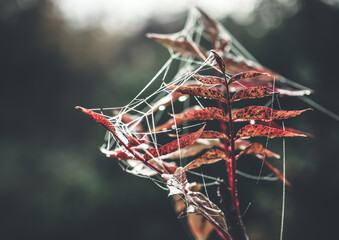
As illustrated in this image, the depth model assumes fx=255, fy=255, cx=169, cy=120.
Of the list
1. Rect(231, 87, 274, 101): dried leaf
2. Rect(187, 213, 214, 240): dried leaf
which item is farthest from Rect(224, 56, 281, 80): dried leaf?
Rect(187, 213, 214, 240): dried leaf

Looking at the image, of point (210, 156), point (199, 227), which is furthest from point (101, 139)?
point (210, 156)

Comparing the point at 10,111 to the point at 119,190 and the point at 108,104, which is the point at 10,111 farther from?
the point at 119,190

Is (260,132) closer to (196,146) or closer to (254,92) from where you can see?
(254,92)

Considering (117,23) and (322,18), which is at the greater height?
(117,23)

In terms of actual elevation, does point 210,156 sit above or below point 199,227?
above

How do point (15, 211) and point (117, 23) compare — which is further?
point (117, 23)

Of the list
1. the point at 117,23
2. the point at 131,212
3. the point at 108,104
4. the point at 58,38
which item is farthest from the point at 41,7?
the point at 131,212

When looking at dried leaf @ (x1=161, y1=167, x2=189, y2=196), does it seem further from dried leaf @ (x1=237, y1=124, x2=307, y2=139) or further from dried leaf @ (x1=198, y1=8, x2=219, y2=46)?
dried leaf @ (x1=198, y1=8, x2=219, y2=46)
